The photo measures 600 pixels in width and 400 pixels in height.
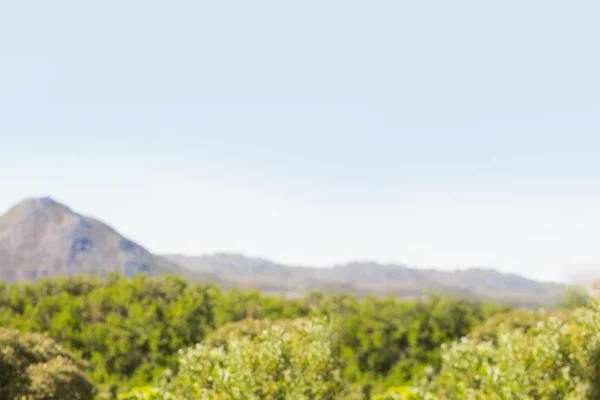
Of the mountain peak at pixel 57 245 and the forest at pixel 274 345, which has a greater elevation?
the mountain peak at pixel 57 245

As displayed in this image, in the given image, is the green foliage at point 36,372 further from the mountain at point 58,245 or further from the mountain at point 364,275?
the mountain at point 58,245

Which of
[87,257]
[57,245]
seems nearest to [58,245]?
[57,245]

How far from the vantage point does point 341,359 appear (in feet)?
49.7

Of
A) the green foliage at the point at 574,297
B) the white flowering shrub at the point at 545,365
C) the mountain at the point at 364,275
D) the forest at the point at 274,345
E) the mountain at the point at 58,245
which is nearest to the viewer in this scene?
the forest at the point at 274,345

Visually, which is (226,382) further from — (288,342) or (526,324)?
(526,324)

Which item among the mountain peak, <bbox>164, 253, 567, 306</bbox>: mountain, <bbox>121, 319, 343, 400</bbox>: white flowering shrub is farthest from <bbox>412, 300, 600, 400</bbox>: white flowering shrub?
the mountain peak

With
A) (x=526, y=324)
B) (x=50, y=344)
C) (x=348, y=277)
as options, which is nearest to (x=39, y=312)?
(x=50, y=344)

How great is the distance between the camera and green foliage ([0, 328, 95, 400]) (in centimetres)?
1001

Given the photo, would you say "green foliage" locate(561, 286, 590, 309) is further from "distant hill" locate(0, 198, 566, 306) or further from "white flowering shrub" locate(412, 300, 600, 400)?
"distant hill" locate(0, 198, 566, 306)

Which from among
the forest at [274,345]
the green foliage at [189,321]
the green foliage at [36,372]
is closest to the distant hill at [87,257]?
the green foliage at [189,321]

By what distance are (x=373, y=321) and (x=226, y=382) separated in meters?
5.76

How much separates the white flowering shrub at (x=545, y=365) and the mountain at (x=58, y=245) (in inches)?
1785

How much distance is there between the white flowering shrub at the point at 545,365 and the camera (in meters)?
11.5

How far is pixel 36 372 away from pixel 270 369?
330cm
